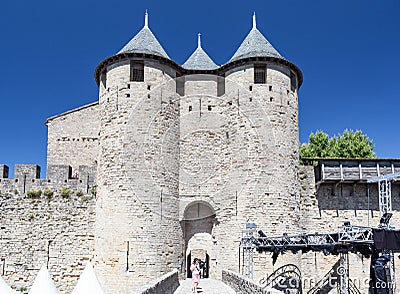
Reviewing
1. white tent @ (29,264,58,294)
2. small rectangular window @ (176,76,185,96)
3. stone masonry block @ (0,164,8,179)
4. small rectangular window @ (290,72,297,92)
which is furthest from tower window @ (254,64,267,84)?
white tent @ (29,264,58,294)

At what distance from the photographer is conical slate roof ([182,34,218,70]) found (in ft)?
70.1

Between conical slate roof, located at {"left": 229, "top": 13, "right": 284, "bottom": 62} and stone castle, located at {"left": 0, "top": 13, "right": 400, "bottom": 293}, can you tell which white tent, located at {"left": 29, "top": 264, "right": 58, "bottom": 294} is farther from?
conical slate roof, located at {"left": 229, "top": 13, "right": 284, "bottom": 62}

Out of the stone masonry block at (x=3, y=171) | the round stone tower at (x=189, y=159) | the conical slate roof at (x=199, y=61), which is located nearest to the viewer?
the round stone tower at (x=189, y=159)

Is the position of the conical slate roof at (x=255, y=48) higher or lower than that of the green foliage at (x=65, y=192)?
higher

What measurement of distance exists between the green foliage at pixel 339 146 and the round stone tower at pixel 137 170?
14296 mm

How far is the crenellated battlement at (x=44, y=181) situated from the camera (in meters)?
20.1

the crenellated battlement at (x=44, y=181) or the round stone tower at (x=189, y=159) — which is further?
the crenellated battlement at (x=44, y=181)

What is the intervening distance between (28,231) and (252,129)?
10.6 meters

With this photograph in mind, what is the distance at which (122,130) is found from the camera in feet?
61.0

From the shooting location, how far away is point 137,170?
59.6ft

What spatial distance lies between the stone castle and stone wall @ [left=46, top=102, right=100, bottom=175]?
310cm

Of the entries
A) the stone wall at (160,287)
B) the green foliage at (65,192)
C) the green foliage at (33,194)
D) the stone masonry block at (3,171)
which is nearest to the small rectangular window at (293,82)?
the stone wall at (160,287)

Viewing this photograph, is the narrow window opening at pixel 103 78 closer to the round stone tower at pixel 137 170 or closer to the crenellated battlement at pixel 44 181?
the round stone tower at pixel 137 170

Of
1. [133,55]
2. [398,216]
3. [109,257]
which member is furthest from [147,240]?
[398,216]
